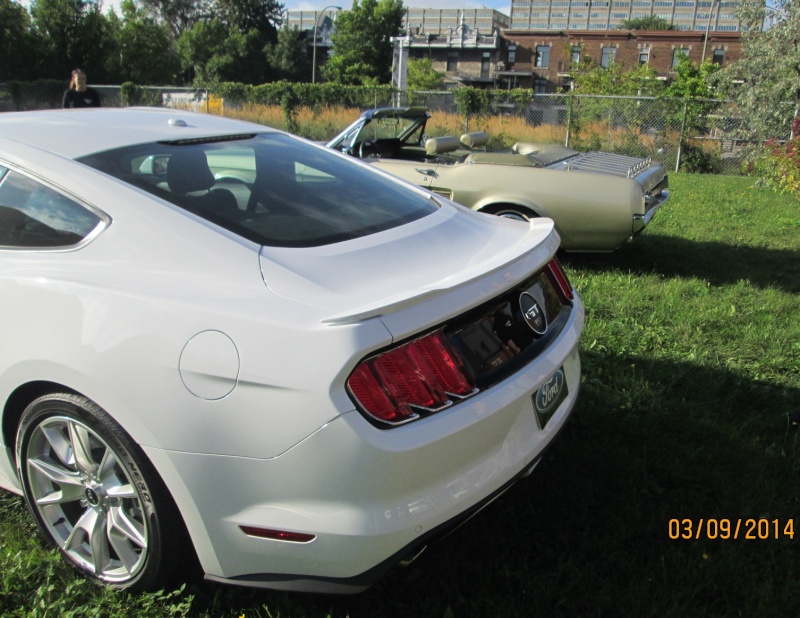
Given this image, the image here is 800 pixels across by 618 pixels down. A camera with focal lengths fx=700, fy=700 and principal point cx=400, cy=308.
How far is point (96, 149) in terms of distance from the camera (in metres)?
2.40

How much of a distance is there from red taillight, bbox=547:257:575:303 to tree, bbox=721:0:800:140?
41.8ft

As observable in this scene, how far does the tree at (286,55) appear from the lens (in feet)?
245

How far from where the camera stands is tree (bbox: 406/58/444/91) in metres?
66.6

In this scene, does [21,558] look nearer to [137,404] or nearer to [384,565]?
[137,404]

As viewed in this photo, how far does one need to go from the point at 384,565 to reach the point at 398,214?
1334mm

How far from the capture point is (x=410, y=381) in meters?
1.86

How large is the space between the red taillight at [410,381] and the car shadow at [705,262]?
4536 mm

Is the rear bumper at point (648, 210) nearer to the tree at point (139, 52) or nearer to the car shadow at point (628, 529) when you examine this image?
the car shadow at point (628, 529)

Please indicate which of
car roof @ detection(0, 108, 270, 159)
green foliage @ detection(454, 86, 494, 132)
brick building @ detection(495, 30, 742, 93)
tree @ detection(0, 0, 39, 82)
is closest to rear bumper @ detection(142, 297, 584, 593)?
car roof @ detection(0, 108, 270, 159)

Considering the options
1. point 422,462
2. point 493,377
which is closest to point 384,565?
point 422,462

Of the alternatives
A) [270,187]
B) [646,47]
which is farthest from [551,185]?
[646,47]

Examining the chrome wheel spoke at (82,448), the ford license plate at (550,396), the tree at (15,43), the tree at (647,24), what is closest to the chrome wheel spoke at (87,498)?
the chrome wheel spoke at (82,448)
